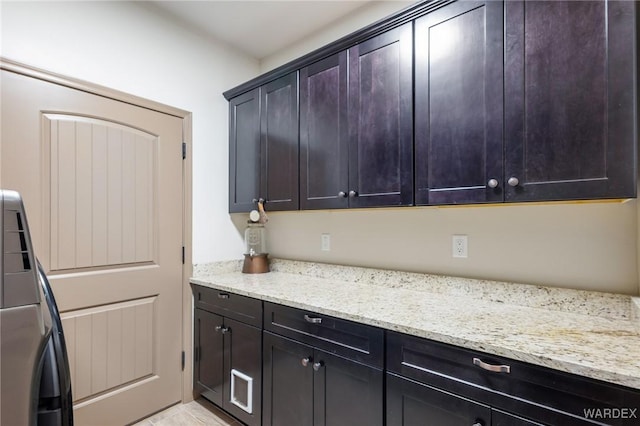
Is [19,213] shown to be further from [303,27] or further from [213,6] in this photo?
[303,27]

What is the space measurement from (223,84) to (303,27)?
0.77 meters

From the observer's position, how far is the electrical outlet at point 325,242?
7.63ft

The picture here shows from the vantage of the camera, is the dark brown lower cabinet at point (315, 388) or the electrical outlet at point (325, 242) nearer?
the dark brown lower cabinet at point (315, 388)

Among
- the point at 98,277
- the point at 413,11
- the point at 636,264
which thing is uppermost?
the point at 413,11

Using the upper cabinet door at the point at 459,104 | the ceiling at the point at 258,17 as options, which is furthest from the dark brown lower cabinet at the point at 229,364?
the ceiling at the point at 258,17

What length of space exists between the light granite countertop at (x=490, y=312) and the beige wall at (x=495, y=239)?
84 mm

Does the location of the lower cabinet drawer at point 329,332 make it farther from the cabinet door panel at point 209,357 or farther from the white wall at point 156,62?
the white wall at point 156,62

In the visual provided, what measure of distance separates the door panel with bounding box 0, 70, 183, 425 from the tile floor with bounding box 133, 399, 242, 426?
6 centimetres

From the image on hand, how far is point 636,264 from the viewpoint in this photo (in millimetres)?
1292

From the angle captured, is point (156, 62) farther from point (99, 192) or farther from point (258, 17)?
point (99, 192)

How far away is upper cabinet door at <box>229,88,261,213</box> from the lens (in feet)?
7.68

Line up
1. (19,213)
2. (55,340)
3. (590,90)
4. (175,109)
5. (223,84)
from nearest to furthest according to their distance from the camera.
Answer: (19,213) < (55,340) < (590,90) < (175,109) < (223,84)

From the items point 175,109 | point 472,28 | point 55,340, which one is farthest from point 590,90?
point 175,109

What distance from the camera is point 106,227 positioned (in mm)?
1905
